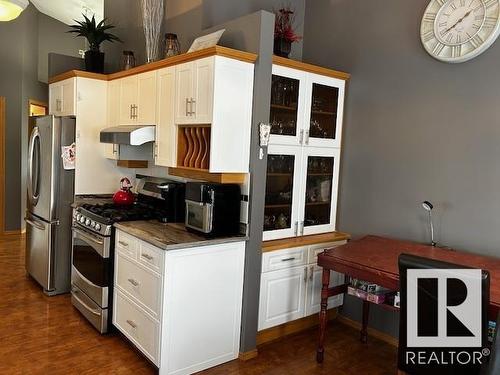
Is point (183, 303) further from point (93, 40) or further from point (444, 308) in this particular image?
point (93, 40)

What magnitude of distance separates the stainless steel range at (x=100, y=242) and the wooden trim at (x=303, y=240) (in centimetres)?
76

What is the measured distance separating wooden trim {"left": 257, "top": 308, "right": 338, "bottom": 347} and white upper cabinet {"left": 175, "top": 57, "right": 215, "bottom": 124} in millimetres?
1705

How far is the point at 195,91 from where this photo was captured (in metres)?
2.85

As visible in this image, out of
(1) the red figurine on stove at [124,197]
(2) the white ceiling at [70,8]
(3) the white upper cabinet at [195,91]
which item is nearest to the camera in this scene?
(3) the white upper cabinet at [195,91]

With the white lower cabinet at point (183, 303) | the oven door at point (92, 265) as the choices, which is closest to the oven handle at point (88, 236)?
the oven door at point (92, 265)

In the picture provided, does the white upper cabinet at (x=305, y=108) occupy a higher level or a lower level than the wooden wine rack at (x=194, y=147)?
higher

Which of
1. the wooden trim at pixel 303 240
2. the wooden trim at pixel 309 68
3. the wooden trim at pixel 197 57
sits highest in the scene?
the wooden trim at pixel 309 68

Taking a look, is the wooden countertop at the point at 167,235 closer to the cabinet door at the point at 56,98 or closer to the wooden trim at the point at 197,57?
the wooden trim at the point at 197,57

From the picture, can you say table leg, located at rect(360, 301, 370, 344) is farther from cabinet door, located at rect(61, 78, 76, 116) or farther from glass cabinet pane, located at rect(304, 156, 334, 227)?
cabinet door, located at rect(61, 78, 76, 116)

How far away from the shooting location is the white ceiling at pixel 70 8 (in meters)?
6.03

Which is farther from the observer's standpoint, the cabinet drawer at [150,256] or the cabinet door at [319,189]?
the cabinet door at [319,189]

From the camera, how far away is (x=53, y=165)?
396 centimetres

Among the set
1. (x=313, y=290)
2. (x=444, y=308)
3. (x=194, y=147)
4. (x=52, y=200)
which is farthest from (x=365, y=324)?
(x=52, y=200)

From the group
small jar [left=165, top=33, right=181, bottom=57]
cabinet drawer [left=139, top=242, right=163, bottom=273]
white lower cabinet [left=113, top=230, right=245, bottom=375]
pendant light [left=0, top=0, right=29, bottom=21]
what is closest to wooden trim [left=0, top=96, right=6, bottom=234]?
pendant light [left=0, top=0, right=29, bottom=21]
